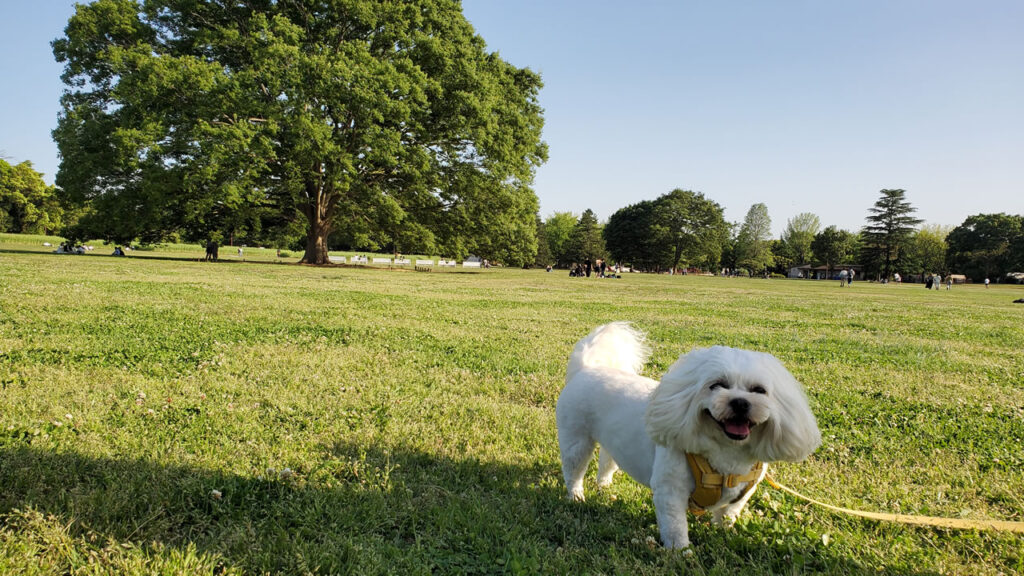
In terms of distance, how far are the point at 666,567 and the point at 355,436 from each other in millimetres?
2624

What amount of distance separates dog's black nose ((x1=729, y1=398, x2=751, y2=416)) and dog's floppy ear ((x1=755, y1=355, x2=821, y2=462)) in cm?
14

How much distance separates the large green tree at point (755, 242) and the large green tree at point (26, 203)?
123 meters

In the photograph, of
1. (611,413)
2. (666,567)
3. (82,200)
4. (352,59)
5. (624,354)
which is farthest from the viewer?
(82,200)

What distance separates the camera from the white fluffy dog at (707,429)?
2.53 meters

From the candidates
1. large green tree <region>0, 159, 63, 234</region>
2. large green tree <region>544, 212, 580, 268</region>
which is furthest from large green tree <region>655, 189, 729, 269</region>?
large green tree <region>0, 159, 63, 234</region>

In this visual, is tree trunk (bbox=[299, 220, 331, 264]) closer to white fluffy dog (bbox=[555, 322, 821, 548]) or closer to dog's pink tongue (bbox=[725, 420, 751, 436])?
white fluffy dog (bbox=[555, 322, 821, 548])

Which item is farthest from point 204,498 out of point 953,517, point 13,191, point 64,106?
point 13,191

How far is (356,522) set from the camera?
2.94 m

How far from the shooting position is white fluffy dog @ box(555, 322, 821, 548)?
2531mm

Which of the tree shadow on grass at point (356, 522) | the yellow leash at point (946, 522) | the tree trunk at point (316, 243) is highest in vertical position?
the tree trunk at point (316, 243)

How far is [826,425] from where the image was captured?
4.96 meters

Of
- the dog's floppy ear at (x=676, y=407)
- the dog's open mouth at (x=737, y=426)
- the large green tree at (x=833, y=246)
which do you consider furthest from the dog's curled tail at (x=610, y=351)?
the large green tree at (x=833, y=246)

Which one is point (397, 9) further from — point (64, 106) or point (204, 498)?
point (204, 498)

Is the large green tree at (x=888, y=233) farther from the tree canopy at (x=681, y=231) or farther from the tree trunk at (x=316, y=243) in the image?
the tree trunk at (x=316, y=243)
